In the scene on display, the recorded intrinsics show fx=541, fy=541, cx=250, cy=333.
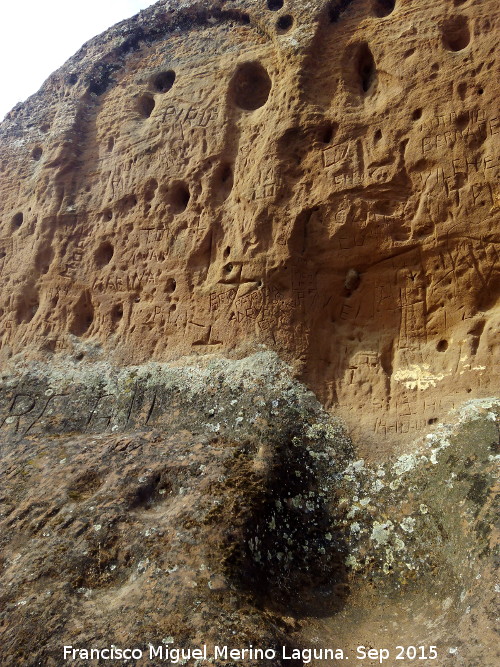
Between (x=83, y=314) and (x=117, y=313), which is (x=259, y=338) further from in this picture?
(x=83, y=314)

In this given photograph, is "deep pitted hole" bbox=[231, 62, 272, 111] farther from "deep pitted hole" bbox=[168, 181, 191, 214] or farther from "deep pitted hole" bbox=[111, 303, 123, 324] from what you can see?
"deep pitted hole" bbox=[111, 303, 123, 324]

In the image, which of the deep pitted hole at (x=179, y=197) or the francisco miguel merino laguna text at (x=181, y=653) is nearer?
the francisco miguel merino laguna text at (x=181, y=653)

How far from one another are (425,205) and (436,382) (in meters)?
2.56

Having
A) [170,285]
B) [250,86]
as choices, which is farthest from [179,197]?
[250,86]

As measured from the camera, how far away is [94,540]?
583cm

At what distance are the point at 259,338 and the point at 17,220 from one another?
7.18 metres

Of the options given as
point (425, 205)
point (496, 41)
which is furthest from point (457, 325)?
point (496, 41)

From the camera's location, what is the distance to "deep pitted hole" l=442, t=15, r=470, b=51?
27.5 ft

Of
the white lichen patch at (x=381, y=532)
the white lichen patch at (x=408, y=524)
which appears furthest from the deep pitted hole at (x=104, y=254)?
the white lichen patch at (x=408, y=524)

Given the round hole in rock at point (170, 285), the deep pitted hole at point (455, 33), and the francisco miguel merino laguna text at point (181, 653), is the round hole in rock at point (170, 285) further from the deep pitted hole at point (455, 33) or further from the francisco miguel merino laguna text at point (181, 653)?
the francisco miguel merino laguna text at point (181, 653)

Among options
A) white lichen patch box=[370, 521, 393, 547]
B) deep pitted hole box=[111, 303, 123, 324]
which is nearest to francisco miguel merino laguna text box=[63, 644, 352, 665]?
white lichen patch box=[370, 521, 393, 547]

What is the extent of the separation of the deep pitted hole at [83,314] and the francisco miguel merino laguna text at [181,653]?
6519 millimetres

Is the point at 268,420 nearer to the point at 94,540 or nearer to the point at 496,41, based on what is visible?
the point at 94,540

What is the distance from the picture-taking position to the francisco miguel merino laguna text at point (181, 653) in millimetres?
4414
